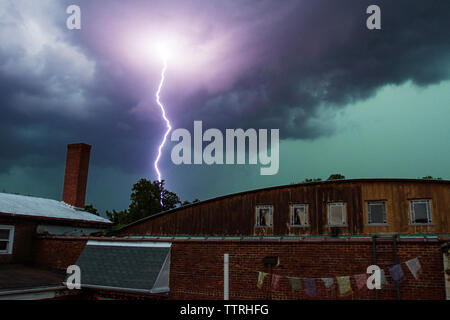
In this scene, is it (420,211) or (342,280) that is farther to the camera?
(420,211)

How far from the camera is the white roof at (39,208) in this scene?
725 inches

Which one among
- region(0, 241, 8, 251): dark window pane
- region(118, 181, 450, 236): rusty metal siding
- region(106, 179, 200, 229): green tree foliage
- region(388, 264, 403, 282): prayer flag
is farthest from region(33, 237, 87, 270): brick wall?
region(106, 179, 200, 229): green tree foliage

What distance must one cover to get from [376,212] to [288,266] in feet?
26.2

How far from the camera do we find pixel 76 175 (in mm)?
23938

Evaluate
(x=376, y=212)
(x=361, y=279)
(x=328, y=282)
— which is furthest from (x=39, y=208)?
(x=376, y=212)

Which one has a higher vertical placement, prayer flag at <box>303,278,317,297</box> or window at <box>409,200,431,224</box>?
window at <box>409,200,431,224</box>

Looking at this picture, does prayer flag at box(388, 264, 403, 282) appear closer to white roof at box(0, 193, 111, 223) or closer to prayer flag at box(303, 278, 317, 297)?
prayer flag at box(303, 278, 317, 297)

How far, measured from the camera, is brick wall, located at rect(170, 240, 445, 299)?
34.4 ft

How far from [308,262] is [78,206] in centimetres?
1699

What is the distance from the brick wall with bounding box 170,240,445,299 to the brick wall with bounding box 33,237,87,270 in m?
5.60

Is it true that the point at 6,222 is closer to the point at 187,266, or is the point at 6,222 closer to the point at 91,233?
the point at 91,233

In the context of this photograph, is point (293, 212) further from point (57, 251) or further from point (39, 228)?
point (39, 228)

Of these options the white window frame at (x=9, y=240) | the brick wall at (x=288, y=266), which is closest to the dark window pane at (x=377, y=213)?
the brick wall at (x=288, y=266)
